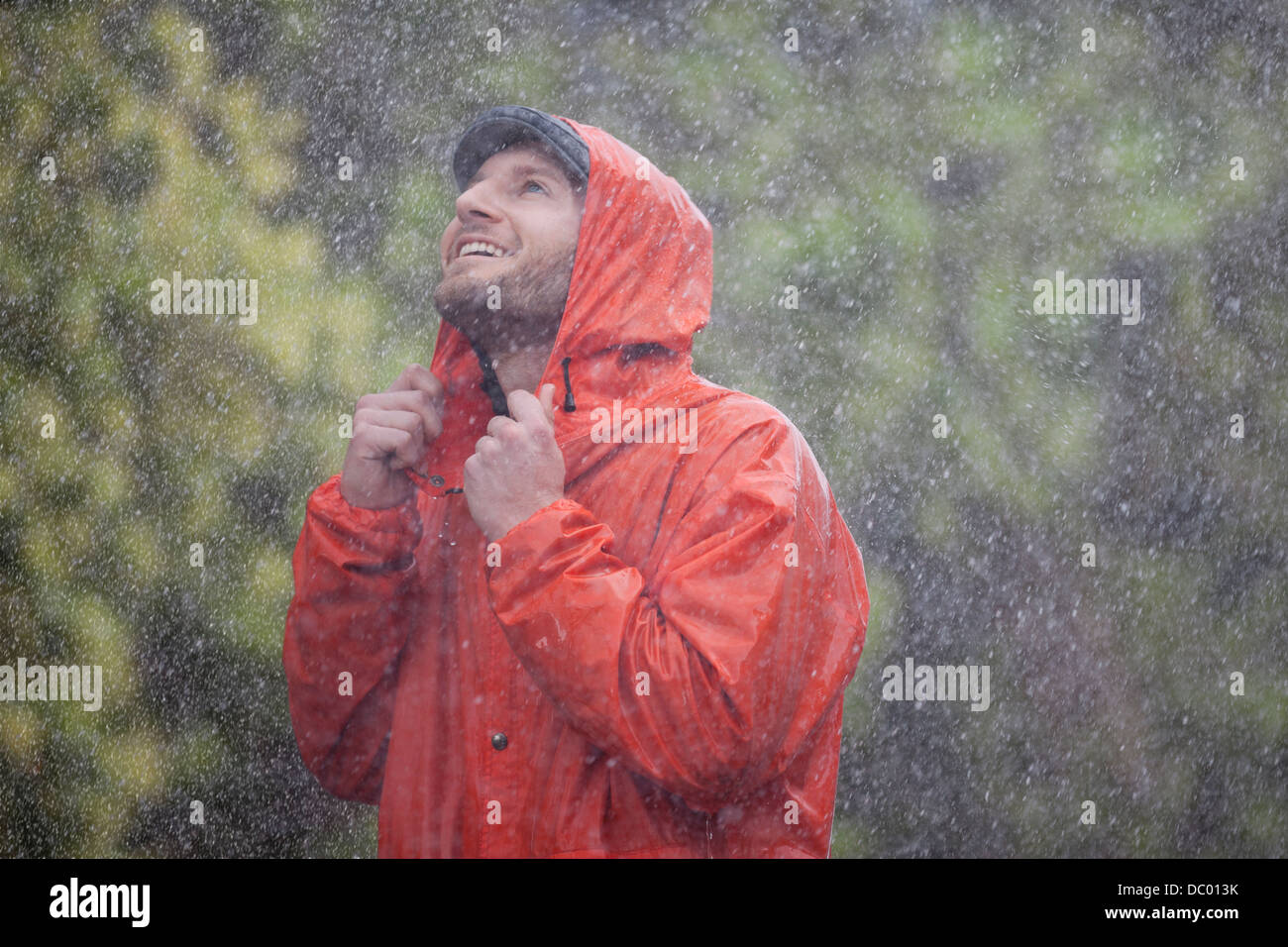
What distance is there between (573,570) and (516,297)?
0.47 metres

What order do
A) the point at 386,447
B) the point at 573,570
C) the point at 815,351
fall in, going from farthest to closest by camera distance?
the point at 815,351 → the point at 386,447 → the point at 573,570

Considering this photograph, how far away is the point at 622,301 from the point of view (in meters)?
1.82

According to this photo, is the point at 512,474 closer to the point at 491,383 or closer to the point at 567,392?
the point at 567,392

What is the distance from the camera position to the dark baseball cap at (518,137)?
1867 mm

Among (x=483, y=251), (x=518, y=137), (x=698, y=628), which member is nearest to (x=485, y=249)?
(x=483, y=251)

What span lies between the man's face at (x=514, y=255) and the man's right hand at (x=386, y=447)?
0.16 m

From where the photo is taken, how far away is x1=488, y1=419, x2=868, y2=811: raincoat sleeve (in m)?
1.62

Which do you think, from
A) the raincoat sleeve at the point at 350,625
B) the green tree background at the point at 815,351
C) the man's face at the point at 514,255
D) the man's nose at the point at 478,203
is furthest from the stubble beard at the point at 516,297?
the green tree background at the point at 815,351

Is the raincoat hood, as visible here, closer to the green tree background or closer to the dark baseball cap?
the dark baseball cap

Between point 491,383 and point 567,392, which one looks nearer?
point 567,392

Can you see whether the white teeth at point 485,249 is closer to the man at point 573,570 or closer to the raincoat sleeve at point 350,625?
the man at point 573,570

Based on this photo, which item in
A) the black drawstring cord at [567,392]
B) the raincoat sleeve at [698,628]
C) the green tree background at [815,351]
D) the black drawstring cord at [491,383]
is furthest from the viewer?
the green tree background at [815,351]

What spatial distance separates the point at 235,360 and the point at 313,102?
0.54 m

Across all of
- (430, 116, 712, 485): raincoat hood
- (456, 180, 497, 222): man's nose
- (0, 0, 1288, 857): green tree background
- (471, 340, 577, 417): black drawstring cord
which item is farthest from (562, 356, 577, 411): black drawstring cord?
(0, 0, 1288, 857): green tree background
